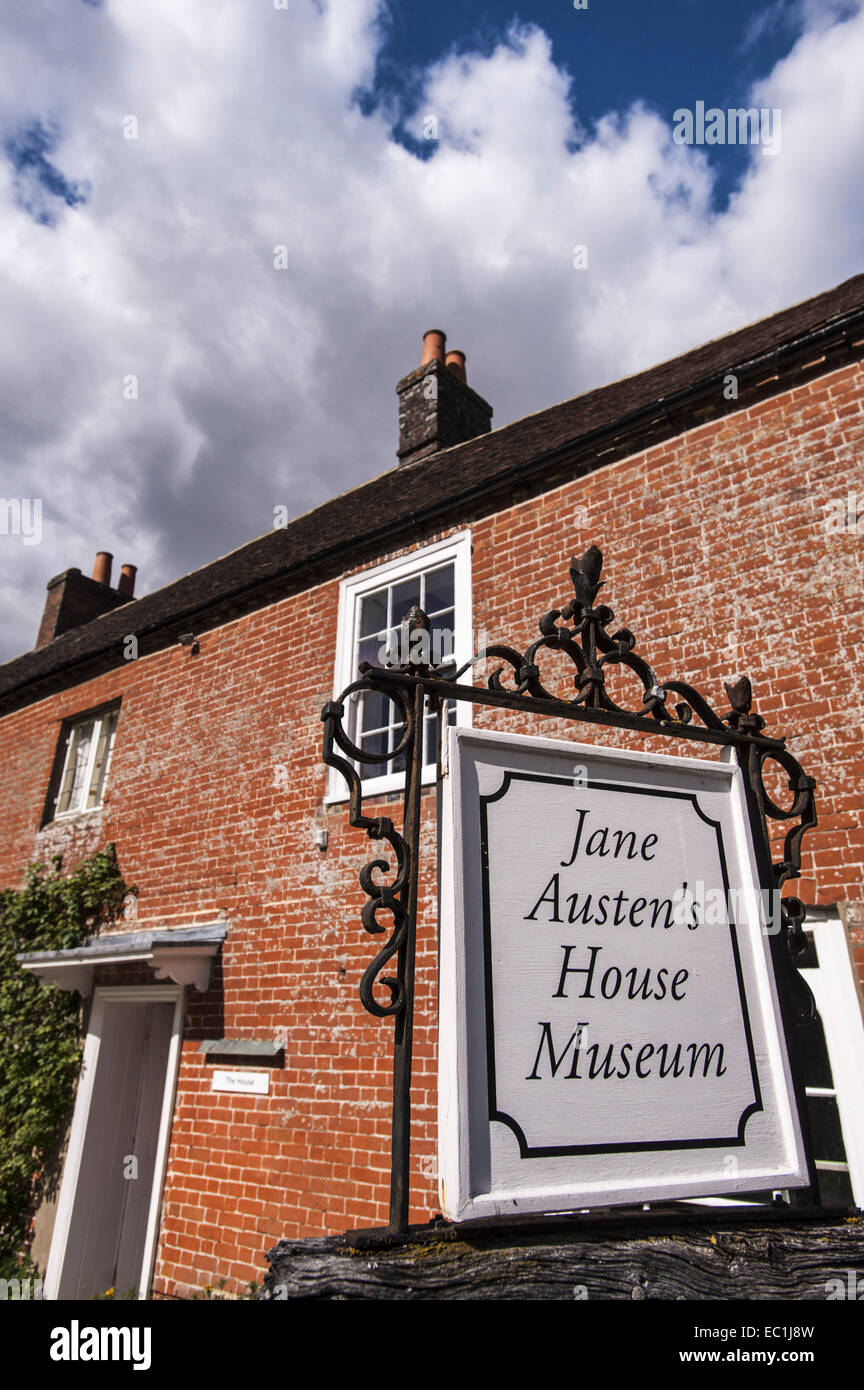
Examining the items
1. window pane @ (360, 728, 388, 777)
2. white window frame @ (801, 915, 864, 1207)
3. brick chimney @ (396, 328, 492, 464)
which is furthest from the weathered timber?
brick chimney @ (396, 328, 492, 464)

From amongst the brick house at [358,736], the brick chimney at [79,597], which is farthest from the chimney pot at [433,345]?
the brick chimney at [79,597]

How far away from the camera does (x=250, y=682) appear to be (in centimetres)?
764

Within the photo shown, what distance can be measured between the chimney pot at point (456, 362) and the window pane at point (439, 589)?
5.19 m

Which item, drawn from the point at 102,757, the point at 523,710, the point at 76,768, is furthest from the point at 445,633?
the point at 76,768

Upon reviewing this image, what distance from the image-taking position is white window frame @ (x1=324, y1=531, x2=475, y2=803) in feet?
20.0

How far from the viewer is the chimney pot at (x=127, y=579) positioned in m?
15.8

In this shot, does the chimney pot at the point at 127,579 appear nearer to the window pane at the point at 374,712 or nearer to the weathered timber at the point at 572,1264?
the window pane at the point at 374,712

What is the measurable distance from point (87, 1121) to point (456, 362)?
32.0 feet

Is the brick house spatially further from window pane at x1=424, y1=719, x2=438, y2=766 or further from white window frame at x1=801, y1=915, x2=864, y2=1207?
window pane at x1=424, y1=719, x2=438, y2=766

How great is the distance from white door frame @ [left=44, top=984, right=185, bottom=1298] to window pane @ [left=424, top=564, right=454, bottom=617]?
3911 mm

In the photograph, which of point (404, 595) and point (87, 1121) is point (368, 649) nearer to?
point (404, 595)
